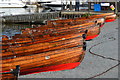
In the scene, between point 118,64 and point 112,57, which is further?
point 112,57

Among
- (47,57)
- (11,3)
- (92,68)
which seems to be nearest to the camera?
(47,57)

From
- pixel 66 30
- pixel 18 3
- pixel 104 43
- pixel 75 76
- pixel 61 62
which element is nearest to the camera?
pixel 75 76

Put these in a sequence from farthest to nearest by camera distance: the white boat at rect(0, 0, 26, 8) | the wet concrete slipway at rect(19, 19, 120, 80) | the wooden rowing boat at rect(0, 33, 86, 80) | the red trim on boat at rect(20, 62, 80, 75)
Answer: the white boat at rect(0, 0, 26, 8) → the red trim on boat at rect(20, 62, 80, 75) → the wet concrete slipway at rect(19, 19, 120, 80) → the wooden rowing boat at rect(0, 33, 86, 80)

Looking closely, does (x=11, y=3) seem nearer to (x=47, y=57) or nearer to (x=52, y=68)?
(x=52, y=68)

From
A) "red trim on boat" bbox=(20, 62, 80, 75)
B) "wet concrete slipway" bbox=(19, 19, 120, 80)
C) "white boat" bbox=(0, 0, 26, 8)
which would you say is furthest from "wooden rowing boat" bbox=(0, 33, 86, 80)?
"white boat" bbox=(0, 0, 26, 8)

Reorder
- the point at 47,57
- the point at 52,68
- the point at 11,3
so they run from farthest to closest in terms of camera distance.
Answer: the point at 11,3 < the point at 52,68 < the point at 47,57

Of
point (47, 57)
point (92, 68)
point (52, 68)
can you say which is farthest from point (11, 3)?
point (92, 68)

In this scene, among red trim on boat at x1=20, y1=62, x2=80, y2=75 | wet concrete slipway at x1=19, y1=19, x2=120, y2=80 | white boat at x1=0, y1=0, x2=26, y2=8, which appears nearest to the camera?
wet concrete slipway at x1=19, y1=19, x2=120, y2=80

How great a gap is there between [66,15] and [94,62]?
24.1 meters

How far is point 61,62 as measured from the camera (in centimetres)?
1107

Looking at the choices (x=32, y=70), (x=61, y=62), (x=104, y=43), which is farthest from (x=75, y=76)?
(x=104, y=43)

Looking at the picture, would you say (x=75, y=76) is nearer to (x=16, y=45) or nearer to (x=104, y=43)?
(x=16, y=45)

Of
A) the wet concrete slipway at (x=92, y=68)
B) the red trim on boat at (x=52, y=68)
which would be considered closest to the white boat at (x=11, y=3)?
the wet concrete slipway at (x=92, y=68)

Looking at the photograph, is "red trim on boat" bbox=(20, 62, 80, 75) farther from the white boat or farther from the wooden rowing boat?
the white boat
